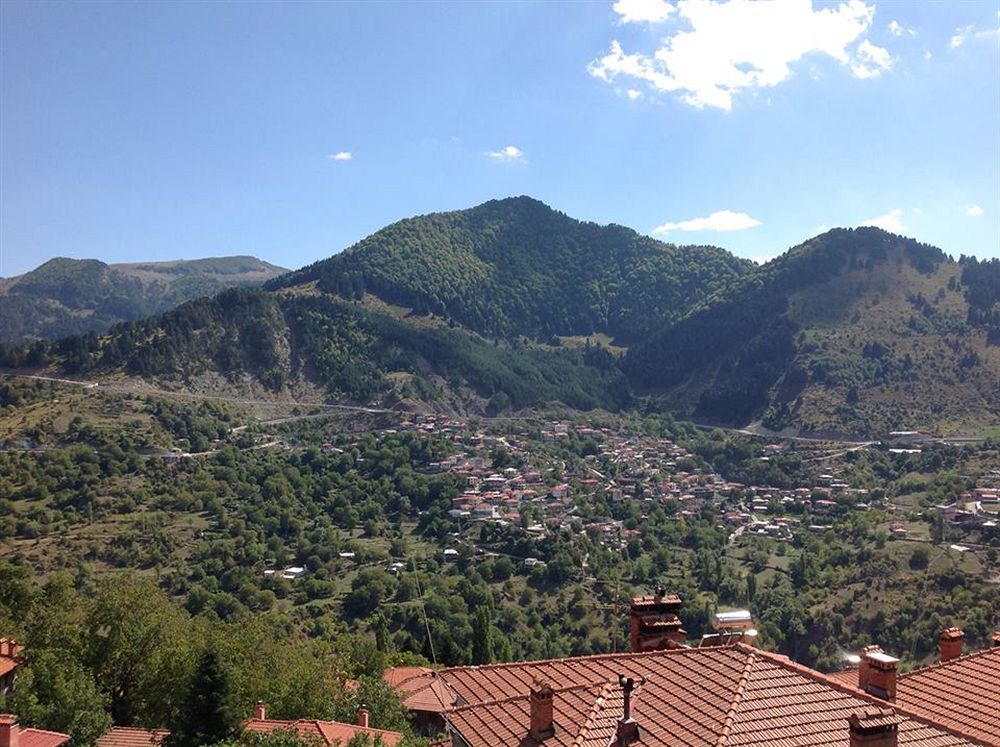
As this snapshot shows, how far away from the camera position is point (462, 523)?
7369cm

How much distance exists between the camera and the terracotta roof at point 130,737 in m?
16.0

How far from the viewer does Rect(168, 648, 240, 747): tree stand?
1405 cm

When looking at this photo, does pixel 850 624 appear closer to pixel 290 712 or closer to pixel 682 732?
pixel 290 712

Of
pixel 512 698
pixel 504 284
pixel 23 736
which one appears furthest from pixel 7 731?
pixel 504 284

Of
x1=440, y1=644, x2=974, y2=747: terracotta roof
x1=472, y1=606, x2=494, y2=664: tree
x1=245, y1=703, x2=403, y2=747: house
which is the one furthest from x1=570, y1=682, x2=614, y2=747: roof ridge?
x1=472, y1=606, x2=494, y2=664: tree

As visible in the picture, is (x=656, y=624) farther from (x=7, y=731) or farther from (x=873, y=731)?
(x=7, y=731)

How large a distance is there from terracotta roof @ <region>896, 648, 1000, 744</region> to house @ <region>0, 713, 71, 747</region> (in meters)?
12.5

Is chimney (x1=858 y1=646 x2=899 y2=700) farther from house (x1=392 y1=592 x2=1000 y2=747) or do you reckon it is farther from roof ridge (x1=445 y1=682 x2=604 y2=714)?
roof ridge (x1=445 y1=682 x2=604 y2=714)

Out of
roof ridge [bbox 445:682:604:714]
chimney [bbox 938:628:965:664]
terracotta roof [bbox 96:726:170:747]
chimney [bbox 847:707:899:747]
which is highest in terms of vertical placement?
chimney [bbox 847:707:899:747]

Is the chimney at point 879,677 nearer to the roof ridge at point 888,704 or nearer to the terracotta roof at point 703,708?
the roof ridge at point 888,704

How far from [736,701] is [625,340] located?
172 m

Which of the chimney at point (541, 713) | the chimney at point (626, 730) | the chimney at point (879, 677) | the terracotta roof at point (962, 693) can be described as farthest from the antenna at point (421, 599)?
the chimney at point (626, 730)

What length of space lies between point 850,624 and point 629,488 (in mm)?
41474

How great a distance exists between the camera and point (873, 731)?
697cm
